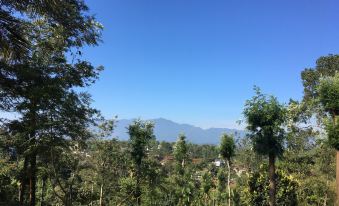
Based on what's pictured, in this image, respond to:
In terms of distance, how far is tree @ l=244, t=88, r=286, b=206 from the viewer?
19641 millimetres

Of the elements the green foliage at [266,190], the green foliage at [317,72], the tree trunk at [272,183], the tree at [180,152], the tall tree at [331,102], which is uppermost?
the green foliage at [317,72]

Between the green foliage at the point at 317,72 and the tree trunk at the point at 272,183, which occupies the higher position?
the green foliage at the point at 317,72

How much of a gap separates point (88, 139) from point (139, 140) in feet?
27.7

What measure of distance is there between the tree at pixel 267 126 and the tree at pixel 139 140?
22.6ft

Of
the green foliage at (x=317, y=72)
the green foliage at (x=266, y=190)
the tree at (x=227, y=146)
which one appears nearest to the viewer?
the tree at (x=227, y=146)

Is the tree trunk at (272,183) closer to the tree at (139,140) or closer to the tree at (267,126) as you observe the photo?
the tree at (267,126)

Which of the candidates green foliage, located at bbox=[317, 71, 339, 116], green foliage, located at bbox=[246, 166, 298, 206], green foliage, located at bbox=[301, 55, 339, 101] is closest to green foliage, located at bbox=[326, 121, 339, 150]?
green foliage, located at bbox=[317, 71, 339, 116]

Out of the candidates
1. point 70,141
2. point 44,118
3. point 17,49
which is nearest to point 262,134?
point 70,141

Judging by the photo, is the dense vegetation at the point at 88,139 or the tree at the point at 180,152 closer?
the dense vegetation at the point at 88,139

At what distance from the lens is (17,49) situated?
30.8ft

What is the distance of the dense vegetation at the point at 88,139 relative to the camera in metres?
10.6

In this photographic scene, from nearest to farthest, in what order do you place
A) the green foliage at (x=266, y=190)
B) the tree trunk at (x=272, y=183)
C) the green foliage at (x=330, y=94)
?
the green foliage at (x=330, y=94) → the tree trunk at (x=272, y=183) → the green foliage at (x=266, y=190)

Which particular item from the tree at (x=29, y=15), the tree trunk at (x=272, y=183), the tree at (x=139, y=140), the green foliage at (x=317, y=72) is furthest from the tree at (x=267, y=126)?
the green foliage at (x=317, y=72)

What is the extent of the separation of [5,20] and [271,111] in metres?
14.7
